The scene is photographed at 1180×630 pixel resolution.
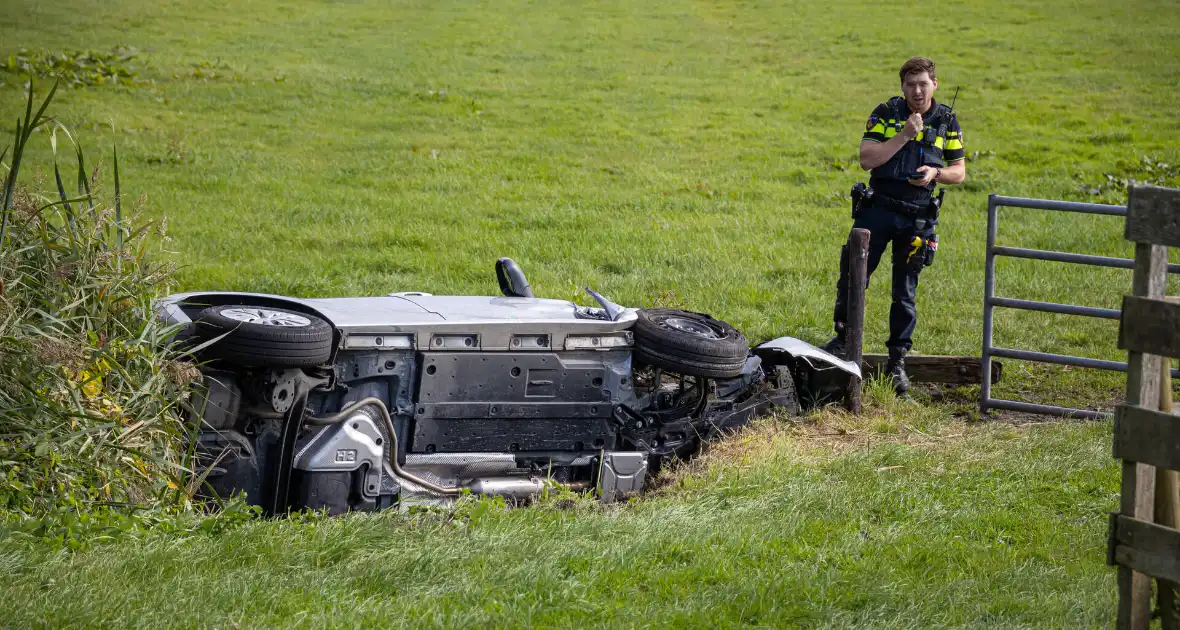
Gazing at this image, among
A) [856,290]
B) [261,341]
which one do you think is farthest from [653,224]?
[261,341]

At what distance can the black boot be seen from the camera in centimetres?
848

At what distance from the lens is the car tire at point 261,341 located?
5.54 meters

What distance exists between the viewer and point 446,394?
6.28m

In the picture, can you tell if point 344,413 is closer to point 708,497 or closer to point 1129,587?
point 708,497

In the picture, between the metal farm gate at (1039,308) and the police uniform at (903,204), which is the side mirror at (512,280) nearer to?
the police uniform at (903,204)

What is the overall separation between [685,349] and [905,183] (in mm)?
2739

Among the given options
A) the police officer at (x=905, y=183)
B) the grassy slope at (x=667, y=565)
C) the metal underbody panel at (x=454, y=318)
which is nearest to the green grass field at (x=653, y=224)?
the grassy slope at (x=667, y=565)

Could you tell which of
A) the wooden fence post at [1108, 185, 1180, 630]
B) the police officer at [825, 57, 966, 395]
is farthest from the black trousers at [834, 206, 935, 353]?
the wooden fence post at [1108, 185, 1180, 630]

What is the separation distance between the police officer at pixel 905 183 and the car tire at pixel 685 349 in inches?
79.6

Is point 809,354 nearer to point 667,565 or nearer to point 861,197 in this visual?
point 861,197

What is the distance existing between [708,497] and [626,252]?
21.3 feet

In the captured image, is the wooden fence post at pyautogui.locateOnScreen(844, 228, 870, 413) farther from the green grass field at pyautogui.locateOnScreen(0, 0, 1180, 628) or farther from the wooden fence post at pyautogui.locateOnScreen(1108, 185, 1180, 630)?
the wooden fence post at pyautogui.locateOnScreen(1108, 185, 1180, 630)

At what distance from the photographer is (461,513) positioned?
5477 mm

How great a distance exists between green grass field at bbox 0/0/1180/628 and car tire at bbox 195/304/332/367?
914 millimetres
